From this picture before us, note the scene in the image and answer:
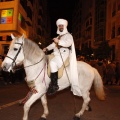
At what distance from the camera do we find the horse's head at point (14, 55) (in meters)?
6.89

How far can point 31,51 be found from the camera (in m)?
7.25

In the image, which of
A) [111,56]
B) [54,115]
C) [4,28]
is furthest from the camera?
[111,56]

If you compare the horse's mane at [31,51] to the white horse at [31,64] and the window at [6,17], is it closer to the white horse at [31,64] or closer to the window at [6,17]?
the white horse at [31,64]

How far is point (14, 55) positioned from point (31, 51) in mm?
505

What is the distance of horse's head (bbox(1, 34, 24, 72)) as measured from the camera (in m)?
6.89

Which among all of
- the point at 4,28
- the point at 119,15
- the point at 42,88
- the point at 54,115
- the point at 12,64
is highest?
the point at 119,15

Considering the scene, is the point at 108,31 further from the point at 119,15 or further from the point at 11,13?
the point at 11,13

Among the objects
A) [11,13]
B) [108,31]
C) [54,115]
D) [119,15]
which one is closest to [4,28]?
[11,13]

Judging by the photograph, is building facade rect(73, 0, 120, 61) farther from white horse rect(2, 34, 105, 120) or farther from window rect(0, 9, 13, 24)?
white horse rect(2, 34, 105, 120)

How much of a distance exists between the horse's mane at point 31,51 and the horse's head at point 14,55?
0.12 metres

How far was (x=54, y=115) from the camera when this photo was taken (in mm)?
8508

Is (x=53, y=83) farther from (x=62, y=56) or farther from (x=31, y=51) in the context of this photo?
(x=31, y=51)

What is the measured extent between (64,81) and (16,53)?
1.69 meters

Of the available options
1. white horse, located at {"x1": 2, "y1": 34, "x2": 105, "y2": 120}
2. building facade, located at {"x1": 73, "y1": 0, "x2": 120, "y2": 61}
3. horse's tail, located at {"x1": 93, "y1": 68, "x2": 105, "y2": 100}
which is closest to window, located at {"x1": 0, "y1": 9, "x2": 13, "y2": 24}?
building facade, located at {"x1": 73, "y1": 0, "x2": 120, "y2": 61}
